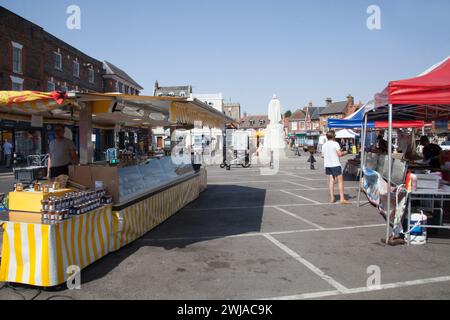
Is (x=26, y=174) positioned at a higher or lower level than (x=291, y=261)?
higher

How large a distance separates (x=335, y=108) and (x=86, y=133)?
75.7 m

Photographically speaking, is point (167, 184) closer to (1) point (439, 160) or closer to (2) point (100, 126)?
(2) point (100, 126)

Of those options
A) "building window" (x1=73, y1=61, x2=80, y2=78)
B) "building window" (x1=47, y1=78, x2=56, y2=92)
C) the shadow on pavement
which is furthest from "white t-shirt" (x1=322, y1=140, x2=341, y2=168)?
"building window" (x1=73, y1=61, x2=80, y2=78)

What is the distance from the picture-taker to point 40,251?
423 centimetres

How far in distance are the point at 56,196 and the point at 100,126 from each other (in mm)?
5308

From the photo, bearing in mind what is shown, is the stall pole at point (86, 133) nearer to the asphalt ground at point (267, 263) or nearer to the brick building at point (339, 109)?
the asphalt ground at point (267, 263)

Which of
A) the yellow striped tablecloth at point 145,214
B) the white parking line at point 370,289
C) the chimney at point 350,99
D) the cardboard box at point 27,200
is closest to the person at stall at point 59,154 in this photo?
the yellow striped tablecloth at point 145,214

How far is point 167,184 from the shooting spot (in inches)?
328

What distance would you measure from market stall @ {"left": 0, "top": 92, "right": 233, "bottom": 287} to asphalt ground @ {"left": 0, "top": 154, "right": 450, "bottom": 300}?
0.27 m

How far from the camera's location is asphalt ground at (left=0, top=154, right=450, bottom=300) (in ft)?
13.6

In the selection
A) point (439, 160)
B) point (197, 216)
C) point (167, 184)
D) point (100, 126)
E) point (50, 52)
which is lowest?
point (197, 216)

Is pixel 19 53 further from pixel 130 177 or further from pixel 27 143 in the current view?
pixel 130 177

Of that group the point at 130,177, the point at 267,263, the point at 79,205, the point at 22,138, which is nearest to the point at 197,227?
the point at 130,177

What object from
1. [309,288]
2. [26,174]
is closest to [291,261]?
[309,288]
